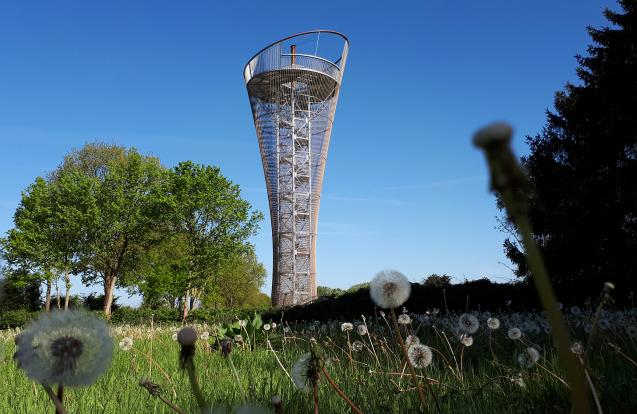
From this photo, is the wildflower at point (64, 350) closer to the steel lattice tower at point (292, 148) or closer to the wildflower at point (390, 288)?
the wildflower at point (390, 288)

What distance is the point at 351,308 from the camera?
1109 cm

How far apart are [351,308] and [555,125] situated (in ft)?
33.2

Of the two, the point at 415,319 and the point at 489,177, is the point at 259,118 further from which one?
the point at 489,177

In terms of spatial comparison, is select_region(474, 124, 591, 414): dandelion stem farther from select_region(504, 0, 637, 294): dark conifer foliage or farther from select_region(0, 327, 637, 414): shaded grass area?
select_region(504, 0, 637, 294): dark conifer foliage

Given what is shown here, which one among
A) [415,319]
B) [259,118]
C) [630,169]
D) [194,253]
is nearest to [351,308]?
[415,319]

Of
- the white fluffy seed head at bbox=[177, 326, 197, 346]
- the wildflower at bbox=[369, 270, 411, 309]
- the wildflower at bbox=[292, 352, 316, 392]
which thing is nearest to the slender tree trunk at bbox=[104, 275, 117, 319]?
the wildflower at bbox=[292, 352, 316, 392]

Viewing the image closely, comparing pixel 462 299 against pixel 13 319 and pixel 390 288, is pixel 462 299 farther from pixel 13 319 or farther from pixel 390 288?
pixel 13 319

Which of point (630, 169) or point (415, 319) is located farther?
point (630, 169)

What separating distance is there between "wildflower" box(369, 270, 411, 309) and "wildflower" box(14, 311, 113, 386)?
2.75ft

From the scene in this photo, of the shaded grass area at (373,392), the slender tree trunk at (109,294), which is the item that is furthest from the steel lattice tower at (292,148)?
the shaded grass area at (373,392)

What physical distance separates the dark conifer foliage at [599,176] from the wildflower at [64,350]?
11703 millimetres

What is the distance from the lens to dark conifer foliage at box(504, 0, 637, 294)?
12.1m

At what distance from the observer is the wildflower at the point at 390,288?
1.51m

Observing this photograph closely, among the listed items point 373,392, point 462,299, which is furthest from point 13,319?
point 373,392
